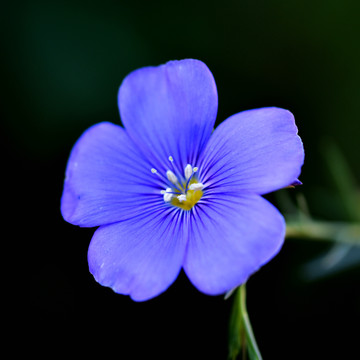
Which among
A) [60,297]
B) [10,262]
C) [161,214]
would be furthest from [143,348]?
[161,214]

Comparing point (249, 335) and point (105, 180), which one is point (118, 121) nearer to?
point (105, 180)

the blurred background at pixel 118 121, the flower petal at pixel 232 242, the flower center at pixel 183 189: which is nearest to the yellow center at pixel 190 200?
the flower center at pixel 183 189

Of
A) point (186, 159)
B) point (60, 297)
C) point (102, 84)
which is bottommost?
point (60, 297)

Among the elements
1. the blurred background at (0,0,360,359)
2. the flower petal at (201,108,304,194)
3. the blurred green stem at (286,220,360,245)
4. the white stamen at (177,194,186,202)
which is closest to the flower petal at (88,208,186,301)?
the white stamen at (177,194,186,202)

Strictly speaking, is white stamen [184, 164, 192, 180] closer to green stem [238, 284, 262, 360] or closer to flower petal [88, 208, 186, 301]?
flower petal [88, 208, 186, 301]

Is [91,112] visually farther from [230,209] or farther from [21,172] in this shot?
[230,209]

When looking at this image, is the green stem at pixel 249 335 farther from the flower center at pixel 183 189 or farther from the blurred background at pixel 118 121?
the blurred background at pixel 118 121
